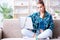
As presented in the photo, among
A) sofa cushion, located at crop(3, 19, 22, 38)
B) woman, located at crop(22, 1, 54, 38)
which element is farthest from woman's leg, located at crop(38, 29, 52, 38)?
sofa cushion, located at crop(3, 19, 22, 38)

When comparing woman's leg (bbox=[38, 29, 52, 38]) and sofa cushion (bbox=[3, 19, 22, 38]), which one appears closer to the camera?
woman's leg (bbox=[38, 29, 52, 38])

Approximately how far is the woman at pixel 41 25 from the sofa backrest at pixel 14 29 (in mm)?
152

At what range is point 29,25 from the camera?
3.04m

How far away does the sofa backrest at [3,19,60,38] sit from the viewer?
10.2 feet

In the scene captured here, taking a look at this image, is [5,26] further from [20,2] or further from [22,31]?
[20,2]

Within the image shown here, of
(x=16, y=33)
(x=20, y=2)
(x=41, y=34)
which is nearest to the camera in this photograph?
(x=41, y=34)

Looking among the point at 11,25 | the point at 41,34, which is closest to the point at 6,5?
the point at 11,25

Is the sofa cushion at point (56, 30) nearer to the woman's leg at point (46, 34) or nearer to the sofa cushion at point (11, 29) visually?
the woman's leg at point (46, 34)

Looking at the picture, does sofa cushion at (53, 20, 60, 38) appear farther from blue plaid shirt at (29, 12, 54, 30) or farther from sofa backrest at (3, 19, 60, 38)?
blue plaid shirt at (29, 12, 54, 30)

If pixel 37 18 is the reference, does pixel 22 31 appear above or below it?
below

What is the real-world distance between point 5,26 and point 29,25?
1.51 feet

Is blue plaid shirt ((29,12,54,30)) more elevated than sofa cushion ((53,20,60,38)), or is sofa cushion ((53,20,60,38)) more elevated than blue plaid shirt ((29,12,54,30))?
blue plaid shirt ((29,12,54,30))

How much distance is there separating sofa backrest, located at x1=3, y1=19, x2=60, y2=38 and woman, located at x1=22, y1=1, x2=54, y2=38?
15 cm

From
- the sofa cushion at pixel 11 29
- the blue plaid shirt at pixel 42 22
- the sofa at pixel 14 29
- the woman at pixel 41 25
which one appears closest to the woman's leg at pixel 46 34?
the woman at pixel 41 25
